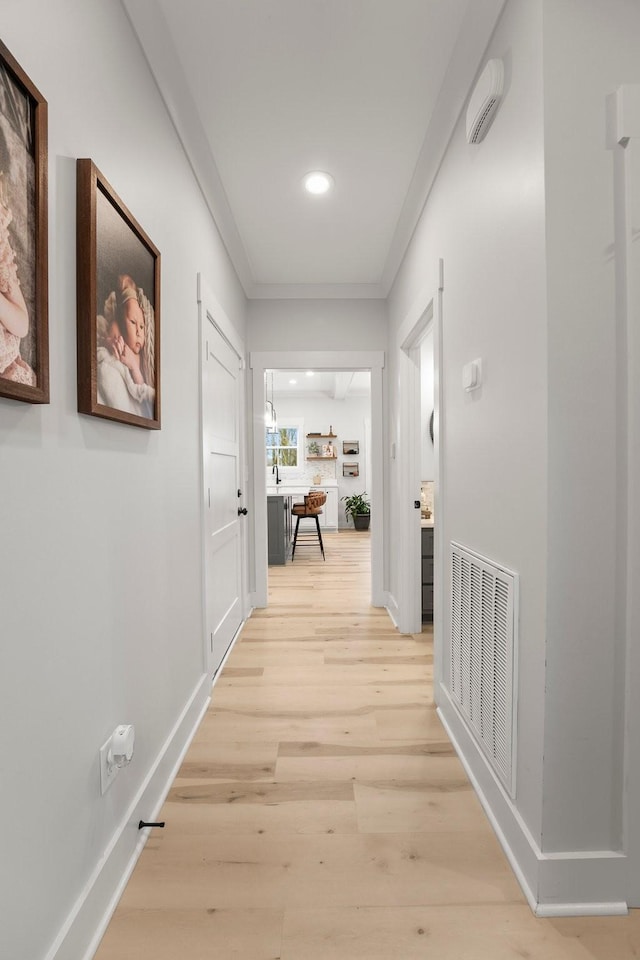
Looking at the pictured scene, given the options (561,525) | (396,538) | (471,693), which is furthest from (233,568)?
(561,525)

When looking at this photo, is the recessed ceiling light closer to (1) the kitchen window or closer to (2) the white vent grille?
(2) the white vent grille

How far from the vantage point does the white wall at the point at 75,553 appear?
0.87 meters

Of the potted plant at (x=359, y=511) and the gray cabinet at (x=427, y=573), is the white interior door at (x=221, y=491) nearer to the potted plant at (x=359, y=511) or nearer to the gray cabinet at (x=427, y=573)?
the gray cabinet at (x=427, y=573)

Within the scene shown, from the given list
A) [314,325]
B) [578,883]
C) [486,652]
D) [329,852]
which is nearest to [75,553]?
[329,852]

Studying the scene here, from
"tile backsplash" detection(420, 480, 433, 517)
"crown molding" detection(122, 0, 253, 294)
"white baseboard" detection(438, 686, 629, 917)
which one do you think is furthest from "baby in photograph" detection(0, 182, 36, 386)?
"tile backsplash" detection(420, 480, 433, 517)

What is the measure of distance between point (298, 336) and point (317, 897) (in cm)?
334

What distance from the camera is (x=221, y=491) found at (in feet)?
9.01

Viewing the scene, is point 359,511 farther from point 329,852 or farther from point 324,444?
point 329,852

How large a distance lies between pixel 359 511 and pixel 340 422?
1.68 metres

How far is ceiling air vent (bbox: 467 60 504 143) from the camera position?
1396 mm

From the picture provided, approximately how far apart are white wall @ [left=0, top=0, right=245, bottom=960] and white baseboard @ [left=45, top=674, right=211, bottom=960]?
0.02 meters

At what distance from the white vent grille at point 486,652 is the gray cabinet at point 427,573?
141 centimetres

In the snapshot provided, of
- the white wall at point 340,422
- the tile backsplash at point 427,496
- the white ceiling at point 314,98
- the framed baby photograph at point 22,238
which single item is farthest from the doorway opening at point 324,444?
the framed baby photograph at point 22,238

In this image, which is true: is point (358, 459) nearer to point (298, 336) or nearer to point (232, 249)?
point (298, 336)
